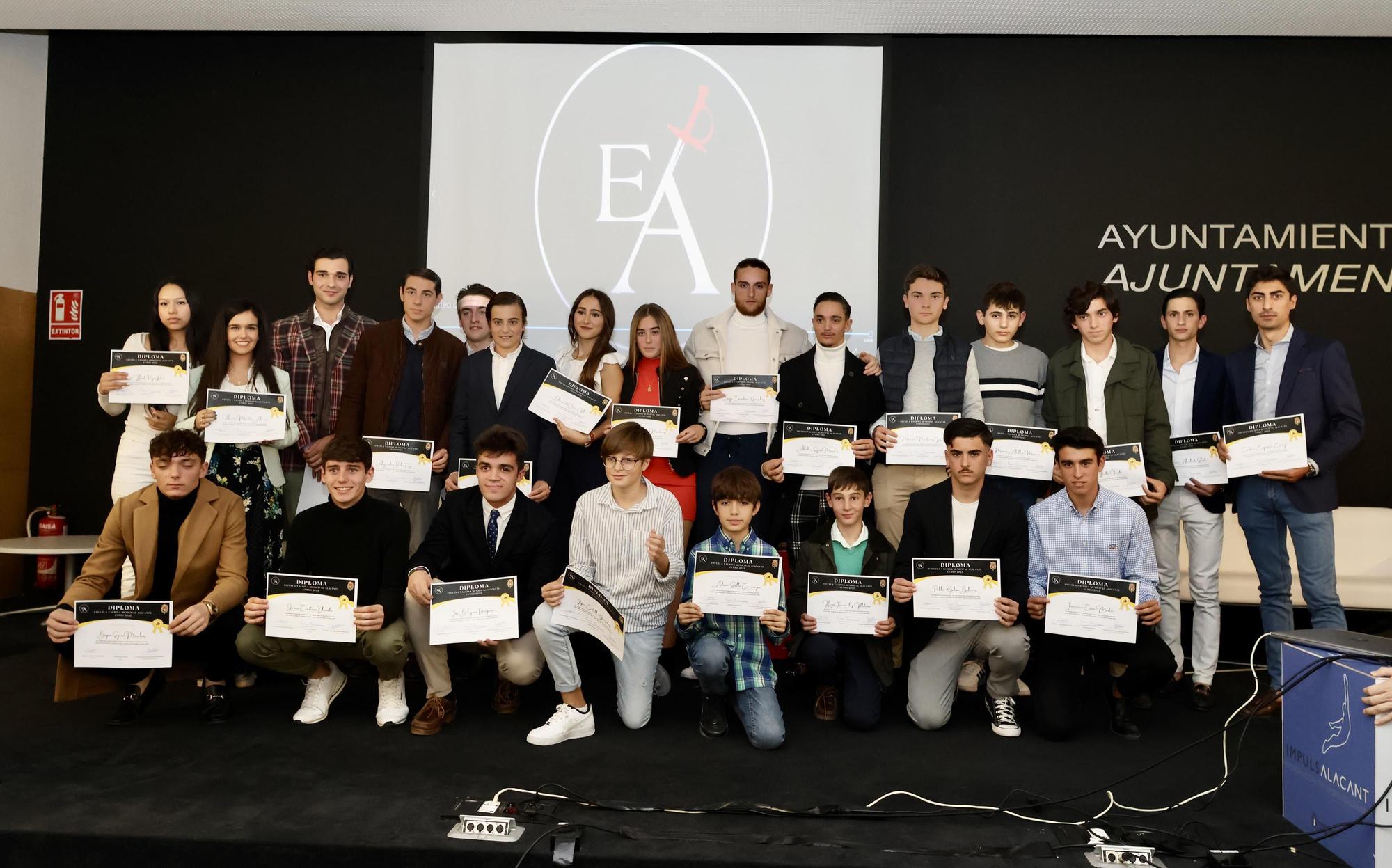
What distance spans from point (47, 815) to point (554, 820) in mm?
1405

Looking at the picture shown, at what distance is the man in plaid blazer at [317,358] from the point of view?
14.0 ft

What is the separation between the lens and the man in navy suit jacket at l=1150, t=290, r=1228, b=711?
4.01 meters

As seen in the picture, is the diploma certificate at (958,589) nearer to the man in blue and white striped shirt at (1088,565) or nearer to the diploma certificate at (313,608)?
the man in blue and white striped shirt at (1088,565)

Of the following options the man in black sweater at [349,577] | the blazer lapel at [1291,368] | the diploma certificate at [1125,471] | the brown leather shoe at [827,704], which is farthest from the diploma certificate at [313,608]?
the blazer lapel at [1291,368]

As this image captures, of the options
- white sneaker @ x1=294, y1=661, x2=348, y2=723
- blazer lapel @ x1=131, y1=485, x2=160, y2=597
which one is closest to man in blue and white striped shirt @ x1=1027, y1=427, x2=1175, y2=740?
white sneaker @ x1=294, y1=661, x2=348, y2=723

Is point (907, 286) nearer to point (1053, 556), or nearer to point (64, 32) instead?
point (1053, 556)

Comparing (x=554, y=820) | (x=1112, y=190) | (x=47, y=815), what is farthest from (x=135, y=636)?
(x=1112, y=190)

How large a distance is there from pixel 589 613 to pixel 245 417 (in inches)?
69.0

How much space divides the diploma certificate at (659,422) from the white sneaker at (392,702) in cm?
143

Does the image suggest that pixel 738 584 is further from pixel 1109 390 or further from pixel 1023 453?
pixel 1109 390

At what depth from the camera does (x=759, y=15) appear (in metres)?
5.33

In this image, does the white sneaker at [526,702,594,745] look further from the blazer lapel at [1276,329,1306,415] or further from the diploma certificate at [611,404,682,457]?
the blazer lapel at [1276,329,1306,415]

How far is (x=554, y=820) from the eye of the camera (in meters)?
2.50

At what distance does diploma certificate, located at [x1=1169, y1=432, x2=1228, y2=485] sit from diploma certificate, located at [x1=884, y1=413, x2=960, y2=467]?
3.40ft
